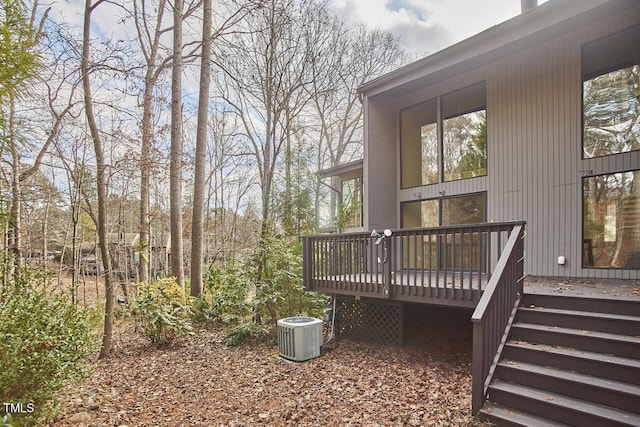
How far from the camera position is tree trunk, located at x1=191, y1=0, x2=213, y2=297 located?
26.6ft

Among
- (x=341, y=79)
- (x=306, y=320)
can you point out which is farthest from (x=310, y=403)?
(x=341, y=79)

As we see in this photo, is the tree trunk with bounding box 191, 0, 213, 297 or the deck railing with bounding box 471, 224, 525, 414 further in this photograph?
the tree trunk with bounding box 191, 0, 213, 297

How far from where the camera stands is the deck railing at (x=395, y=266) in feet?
14.1

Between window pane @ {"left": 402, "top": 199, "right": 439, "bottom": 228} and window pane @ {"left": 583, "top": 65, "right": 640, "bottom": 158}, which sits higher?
window pane @ {"left": 583, "top": 65, "right": 640, "bottom": 158}

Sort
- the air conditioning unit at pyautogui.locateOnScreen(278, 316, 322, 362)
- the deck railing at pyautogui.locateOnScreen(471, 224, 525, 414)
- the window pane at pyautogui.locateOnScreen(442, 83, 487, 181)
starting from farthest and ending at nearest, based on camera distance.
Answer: the window pane at pyautogui.locateOnScreen(442, 83, 487, 181), the air conditioning unit at pyautogui.locateOnScreen(278, 316, 322, 362), the deck railing at pyautogui.locateOnScreen(471, 224, 525, 414)

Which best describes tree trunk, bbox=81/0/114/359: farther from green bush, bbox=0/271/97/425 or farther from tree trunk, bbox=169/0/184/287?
tree trunk, bbox=169/0/184/287

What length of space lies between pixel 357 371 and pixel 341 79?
42.9ft

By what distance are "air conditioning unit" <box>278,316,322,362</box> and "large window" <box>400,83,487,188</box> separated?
4338 mm

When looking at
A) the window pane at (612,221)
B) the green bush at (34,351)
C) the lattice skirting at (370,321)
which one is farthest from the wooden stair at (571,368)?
the green bush at (34,351)

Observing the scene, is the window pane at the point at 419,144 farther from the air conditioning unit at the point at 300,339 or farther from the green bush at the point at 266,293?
the air conditioning unit at the point at 300,339

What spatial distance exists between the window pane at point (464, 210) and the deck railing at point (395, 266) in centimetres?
50

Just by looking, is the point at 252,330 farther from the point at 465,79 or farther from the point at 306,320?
the point at 465,79

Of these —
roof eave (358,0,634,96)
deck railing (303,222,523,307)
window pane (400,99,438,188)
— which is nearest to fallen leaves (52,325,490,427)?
deck railing (303,222,523,307)

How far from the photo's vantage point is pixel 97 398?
404 cm
